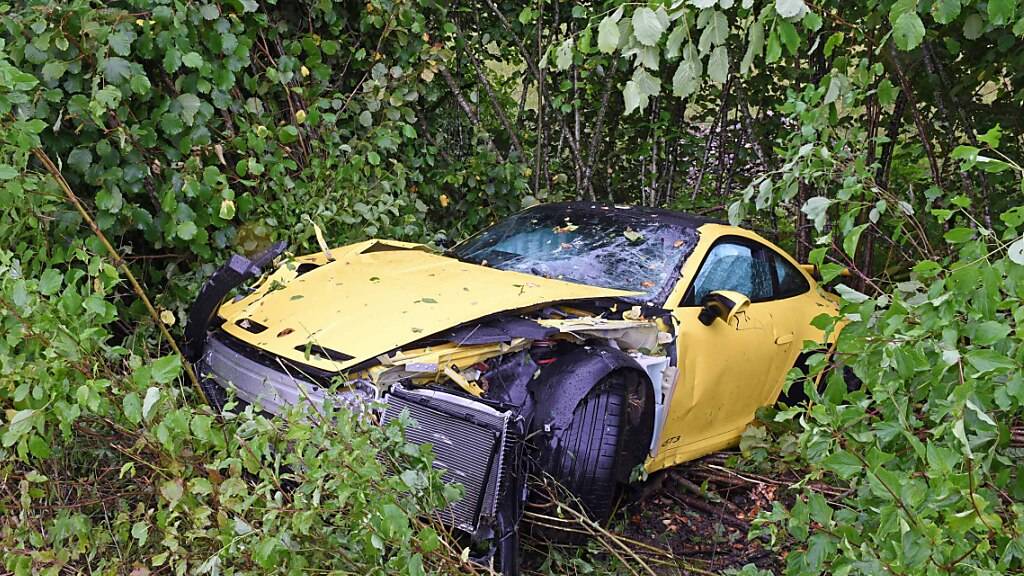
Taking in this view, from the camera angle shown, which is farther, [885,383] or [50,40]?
[50,40]

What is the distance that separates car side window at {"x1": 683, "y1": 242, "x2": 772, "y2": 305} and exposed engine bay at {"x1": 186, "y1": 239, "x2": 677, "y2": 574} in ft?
1.44

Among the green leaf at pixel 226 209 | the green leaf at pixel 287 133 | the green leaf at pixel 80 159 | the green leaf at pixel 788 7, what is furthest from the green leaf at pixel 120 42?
the green leaf at pixel 788 7

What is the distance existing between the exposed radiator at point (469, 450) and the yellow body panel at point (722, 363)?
1060 millimetres

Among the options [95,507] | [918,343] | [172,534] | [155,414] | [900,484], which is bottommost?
[95,507]

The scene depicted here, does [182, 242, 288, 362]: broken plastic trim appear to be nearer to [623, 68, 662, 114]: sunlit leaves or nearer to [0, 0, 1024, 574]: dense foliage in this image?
[0, 0, 1024, 574]: dense foliage

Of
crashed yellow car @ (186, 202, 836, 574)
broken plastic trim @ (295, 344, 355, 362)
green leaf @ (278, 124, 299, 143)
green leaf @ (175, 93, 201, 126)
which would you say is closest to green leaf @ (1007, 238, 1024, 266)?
crashed yellow car @ (186, 202, 836, 574)

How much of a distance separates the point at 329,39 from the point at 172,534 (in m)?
4.10

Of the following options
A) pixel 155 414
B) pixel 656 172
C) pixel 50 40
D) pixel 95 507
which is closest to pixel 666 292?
pixel 155 414

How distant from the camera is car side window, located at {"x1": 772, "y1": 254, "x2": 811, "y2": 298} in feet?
15.5

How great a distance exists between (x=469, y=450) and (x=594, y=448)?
591mm

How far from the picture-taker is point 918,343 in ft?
7.70

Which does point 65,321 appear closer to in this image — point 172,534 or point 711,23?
point 172,534

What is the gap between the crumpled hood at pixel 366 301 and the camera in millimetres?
3371

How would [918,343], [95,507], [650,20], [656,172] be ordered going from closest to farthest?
[650,20] → [918,343] → [95,507] → [656,172]
